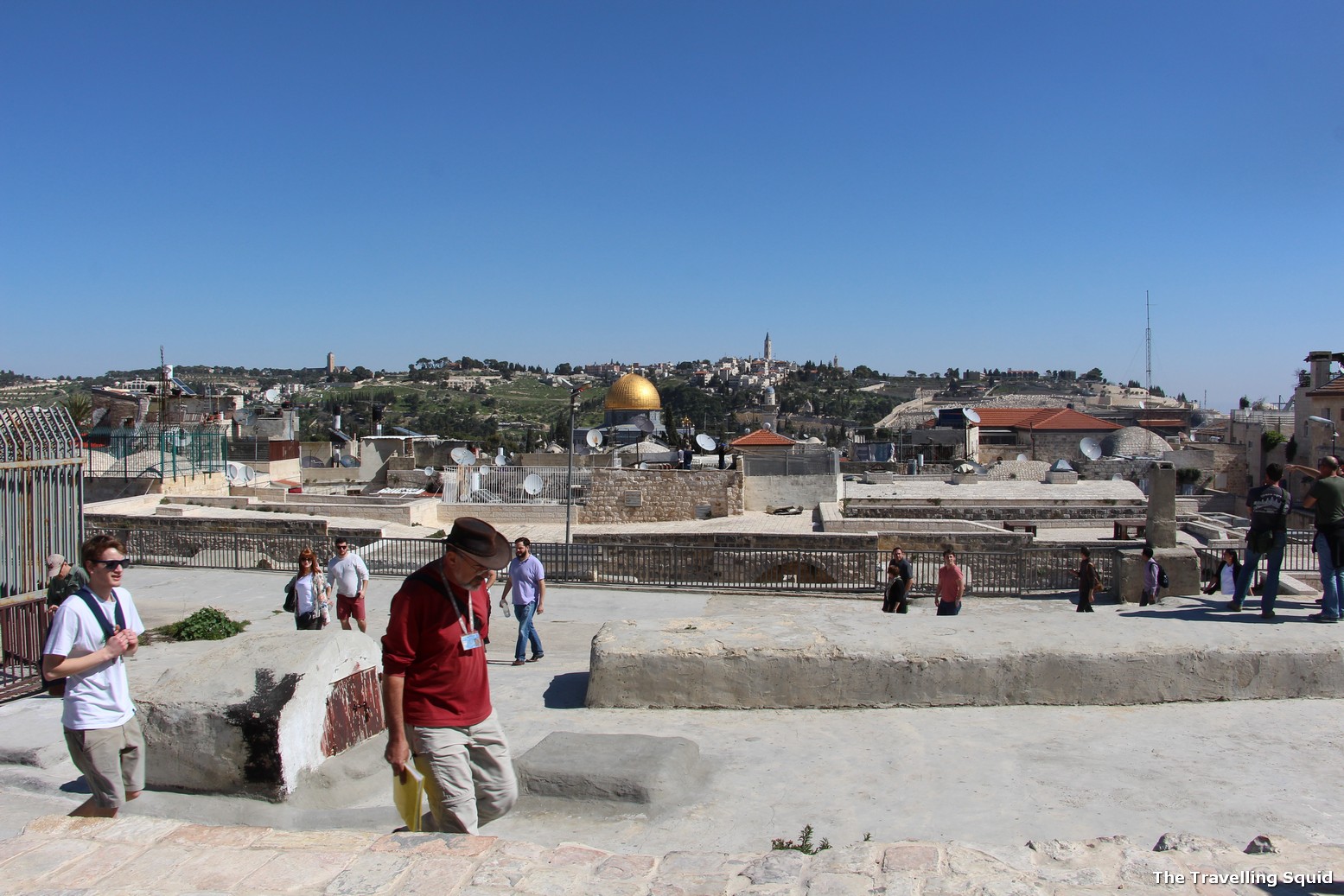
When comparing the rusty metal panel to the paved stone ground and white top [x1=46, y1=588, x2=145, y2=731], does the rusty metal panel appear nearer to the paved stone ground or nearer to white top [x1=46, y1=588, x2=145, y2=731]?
white top [x1=46, y1=588, x2=145, y2=731]

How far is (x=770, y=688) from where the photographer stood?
23.6ft

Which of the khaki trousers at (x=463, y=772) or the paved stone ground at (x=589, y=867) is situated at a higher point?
the khaki trousers at (x=463, y=772)

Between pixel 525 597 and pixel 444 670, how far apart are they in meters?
5.37

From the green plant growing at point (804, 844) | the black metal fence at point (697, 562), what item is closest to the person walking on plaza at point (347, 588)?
the black metal fence at point (697, 562)

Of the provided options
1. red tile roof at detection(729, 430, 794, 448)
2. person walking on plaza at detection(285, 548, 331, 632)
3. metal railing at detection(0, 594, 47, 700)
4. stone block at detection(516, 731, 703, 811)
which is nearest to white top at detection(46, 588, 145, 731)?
stone block at detection(516, 731, 703, 811)

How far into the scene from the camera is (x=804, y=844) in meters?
4.57

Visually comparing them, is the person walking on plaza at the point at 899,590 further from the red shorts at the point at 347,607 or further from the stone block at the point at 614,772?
the stone block at the point at 614,772

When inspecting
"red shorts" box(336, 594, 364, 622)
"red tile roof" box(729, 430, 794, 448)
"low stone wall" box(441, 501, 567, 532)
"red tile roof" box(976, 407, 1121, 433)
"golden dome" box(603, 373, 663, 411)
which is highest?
"golden dome" box(603, 373, 663, 411)

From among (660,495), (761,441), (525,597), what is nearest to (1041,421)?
(761,441)

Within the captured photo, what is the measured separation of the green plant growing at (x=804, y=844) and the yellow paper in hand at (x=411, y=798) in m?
1.73

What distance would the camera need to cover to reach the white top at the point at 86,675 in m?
4.60

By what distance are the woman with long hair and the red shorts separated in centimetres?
30

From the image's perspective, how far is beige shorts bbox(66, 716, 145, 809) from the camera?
15.3 ft

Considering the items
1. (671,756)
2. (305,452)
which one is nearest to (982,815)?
(671,756)
